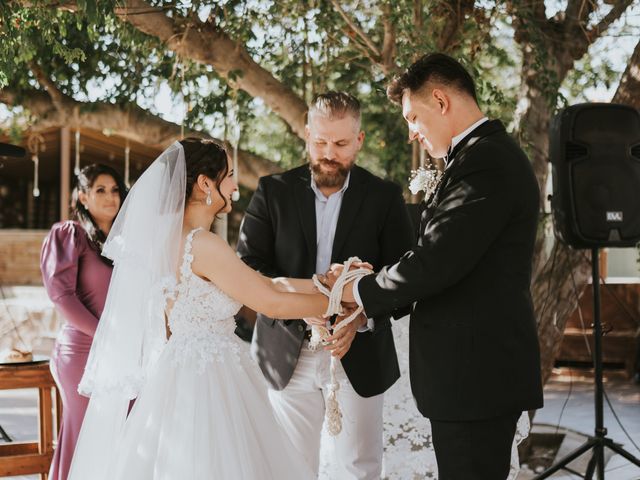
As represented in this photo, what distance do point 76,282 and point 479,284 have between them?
7.21ft

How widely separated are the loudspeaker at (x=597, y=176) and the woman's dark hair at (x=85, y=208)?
7.14ft

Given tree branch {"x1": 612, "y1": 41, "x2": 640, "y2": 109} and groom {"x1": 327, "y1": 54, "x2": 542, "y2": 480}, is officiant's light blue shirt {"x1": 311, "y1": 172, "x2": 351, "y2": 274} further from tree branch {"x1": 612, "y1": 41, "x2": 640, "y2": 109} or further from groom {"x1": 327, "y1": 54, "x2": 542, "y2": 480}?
tree branch {"x1": 612, "y1": 41, "x2": 640, "y2": 109}

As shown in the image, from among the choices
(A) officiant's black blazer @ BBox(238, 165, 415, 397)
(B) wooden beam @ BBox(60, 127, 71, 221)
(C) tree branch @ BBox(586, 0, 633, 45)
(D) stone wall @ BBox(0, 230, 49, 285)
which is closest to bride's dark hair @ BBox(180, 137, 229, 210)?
(A) officiant's black blazer @ BBox(238, 165, 415, 397)

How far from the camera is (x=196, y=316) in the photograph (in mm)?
2686

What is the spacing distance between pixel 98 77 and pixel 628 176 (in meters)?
4.58

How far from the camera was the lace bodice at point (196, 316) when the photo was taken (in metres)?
2.64

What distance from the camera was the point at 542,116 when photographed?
17.2ft

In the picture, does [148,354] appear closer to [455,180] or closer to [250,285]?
[250,285]

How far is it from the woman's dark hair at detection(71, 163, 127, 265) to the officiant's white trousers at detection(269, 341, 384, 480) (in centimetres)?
131

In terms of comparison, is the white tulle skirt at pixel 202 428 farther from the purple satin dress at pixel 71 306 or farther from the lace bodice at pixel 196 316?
the purple satin dress at pixel 71 306

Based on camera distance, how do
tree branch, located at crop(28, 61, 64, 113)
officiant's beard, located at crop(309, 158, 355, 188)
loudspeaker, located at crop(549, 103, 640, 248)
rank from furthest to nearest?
tree branch, located at crop(28, 61, 64, 113), loudspeaker, located at crop(549, 103, 640, 248), officiant's beard, located at crop(309, 158, 355, 188)

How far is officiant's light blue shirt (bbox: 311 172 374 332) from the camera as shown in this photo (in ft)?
10.0

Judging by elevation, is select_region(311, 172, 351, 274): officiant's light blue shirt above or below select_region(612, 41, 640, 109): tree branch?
below


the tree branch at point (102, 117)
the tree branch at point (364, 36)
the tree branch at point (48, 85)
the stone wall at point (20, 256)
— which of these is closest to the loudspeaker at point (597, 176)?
the tree branch at point (364, 36)
